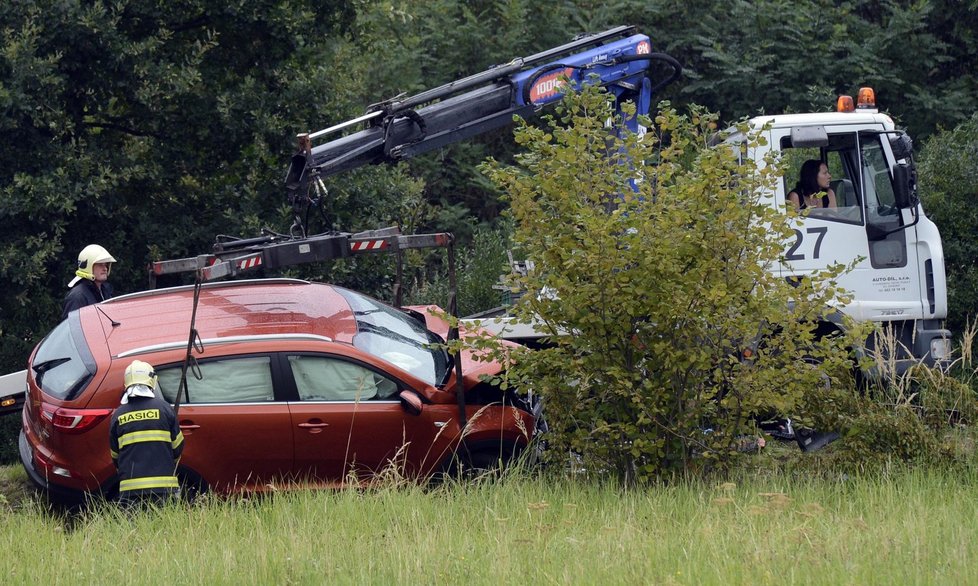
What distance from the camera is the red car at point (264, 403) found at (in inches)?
298

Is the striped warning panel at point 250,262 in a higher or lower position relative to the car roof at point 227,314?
higher

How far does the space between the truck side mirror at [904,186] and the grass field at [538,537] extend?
118 inches

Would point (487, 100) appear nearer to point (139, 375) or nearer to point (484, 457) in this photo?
point (484, 457)

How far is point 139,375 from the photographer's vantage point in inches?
278

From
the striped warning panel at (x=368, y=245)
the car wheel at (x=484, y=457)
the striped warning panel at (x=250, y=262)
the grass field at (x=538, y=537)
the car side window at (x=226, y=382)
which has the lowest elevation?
the grass field at (x=538, y=537)

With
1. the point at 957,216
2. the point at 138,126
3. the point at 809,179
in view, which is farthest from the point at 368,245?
the point at 957,216

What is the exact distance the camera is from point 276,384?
25.7 ft

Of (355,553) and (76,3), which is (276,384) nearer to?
(355,553)

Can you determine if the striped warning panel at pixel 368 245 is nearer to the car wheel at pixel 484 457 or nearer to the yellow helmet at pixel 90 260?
the car wheel at pixel 484 457

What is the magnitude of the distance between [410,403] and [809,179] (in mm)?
4332

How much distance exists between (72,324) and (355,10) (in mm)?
5651

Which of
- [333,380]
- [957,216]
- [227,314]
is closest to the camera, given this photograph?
[333,380]

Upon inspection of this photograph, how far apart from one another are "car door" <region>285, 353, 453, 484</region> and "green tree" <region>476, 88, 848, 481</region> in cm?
100

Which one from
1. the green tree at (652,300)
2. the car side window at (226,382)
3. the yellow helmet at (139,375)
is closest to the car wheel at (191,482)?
the car side window at (226,382)
